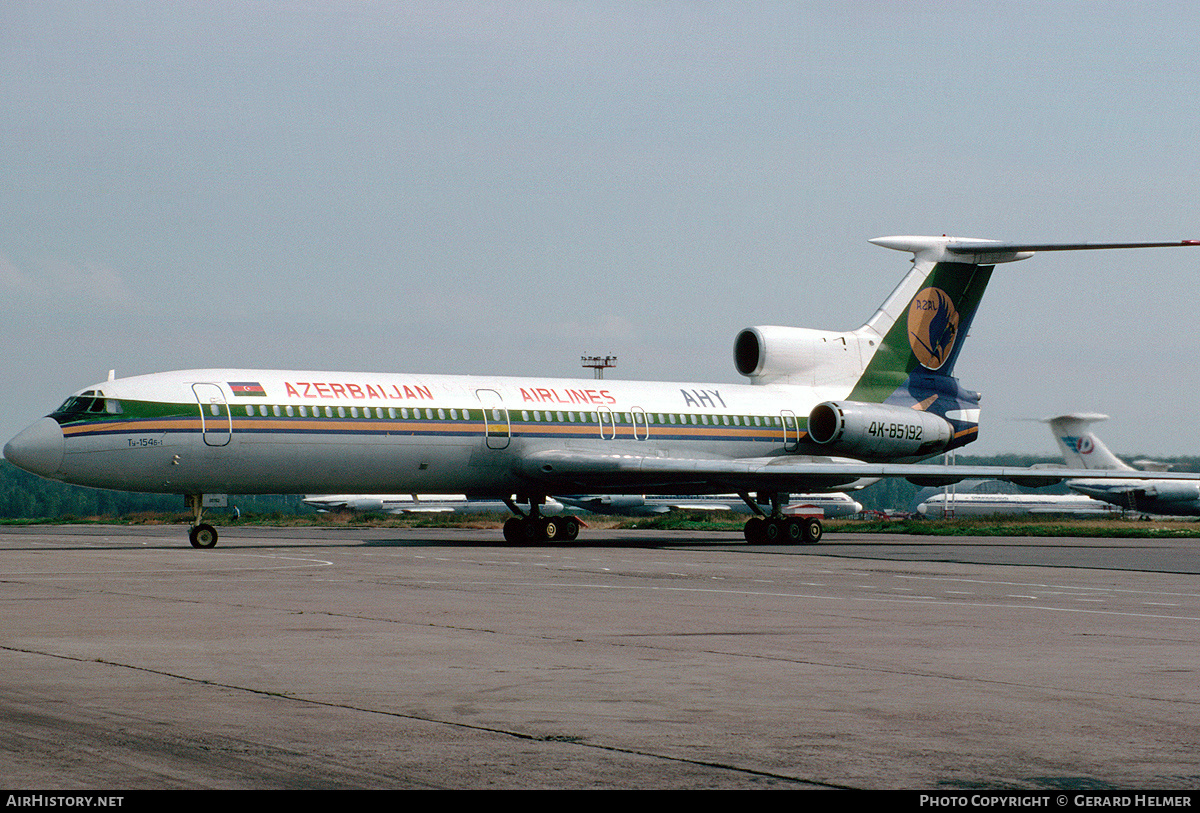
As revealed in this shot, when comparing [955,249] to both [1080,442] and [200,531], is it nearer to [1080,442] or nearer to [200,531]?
[200,531]

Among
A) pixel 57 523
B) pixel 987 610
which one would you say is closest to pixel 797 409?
pixel 987 610

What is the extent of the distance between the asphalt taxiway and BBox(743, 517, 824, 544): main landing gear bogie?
1780 cm

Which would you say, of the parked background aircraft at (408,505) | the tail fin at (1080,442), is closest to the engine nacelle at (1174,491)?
the tail fin at (1080,442)

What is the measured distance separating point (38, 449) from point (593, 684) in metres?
23.4

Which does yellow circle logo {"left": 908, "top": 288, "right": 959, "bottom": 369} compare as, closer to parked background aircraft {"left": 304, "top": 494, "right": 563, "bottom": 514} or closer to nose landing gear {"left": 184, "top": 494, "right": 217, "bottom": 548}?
nose landing gear {"left": 184, "top": 494, "right": 217, "bottom": 548}

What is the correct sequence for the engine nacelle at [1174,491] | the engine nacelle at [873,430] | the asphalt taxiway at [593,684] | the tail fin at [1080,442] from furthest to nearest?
the engine nacelle at [1174,491]
the tail fin at [1080,442]
the engine nacelle at [873,430]
the asphalt taxiway at [593,684]

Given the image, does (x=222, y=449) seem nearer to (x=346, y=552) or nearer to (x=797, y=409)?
(x=346, y=552)

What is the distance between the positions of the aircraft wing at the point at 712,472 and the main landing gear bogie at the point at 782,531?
151cm

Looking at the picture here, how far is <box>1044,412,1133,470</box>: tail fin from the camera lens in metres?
76.9

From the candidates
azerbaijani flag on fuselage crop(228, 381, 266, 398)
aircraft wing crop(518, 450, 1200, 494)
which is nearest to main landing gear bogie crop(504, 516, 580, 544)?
aircraft wing crop(518, 450, 1200, 494)

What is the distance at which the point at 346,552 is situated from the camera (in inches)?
1162

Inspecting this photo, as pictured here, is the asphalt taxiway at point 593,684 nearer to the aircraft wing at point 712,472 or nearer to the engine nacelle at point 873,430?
the aircraft wing at point 712,472

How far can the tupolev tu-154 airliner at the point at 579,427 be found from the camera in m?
30.7

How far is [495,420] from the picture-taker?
3553 centimetres
